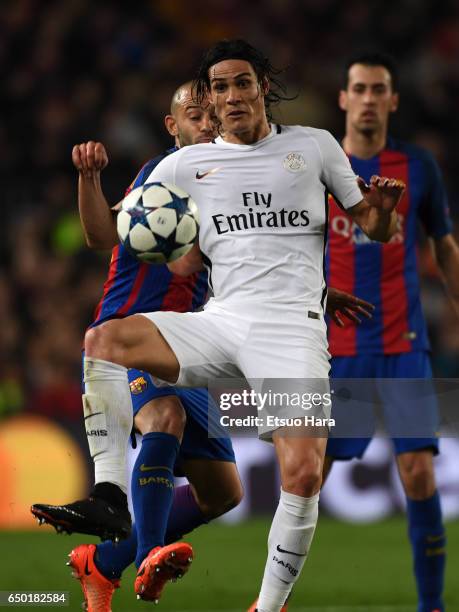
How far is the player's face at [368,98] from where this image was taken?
667 centimetres

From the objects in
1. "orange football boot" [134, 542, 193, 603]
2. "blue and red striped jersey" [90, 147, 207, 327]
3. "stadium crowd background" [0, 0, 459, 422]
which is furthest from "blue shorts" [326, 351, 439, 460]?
"stadium crowd background" [0, 0, 459, 422]

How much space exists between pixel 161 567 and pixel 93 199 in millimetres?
1439

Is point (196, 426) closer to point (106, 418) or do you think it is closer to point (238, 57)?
point (106, 418)

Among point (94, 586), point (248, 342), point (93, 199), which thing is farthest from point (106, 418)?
point (94, 586)

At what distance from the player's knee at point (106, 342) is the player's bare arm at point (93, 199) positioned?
0.52m

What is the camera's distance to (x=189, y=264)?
5215 mm

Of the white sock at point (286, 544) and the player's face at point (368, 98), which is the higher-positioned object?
the player's face at point (368, 98)

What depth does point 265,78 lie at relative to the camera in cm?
516

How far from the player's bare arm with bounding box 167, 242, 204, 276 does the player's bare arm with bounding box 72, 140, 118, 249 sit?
0.87ft

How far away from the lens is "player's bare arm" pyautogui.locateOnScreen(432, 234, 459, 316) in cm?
647

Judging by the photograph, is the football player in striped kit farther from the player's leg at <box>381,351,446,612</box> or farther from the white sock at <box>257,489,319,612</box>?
the white sock at <box>257,489,319,612</box>

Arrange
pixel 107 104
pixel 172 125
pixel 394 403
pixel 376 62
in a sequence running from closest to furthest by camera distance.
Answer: pixel 172 125 → pixel 394 403 → pixel 376 62 → pixel 107 104

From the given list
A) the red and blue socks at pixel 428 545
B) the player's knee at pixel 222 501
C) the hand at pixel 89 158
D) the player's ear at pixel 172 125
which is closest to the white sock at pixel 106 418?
the hand at pixel 89 158

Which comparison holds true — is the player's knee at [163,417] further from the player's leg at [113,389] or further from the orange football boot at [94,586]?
the orange football boot at [94,586]
